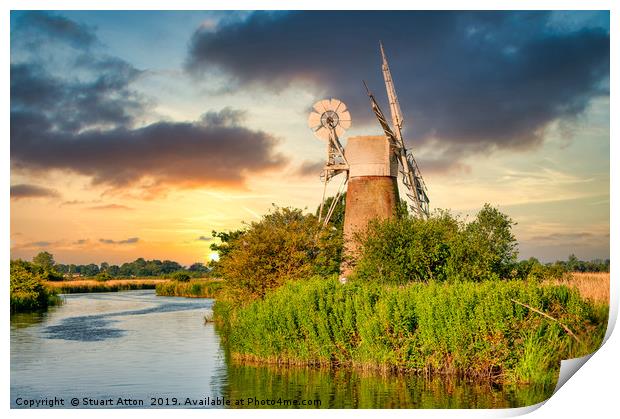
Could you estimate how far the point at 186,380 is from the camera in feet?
52.1

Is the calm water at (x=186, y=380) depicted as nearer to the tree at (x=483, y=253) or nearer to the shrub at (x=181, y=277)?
the tree at (x=483, y=253)

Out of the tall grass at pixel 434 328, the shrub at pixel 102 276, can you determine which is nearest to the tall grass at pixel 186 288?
the shrub at pixel 102 276

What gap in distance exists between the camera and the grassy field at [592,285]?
14.7 meters

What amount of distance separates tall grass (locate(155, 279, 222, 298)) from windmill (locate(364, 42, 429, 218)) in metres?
22.9

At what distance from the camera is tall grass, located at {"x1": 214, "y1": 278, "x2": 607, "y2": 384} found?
14258mm

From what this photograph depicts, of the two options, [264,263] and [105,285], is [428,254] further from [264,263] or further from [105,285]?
[105,285]

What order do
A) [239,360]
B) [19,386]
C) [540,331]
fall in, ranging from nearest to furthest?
[540,331] → [19,386] → [239,360]

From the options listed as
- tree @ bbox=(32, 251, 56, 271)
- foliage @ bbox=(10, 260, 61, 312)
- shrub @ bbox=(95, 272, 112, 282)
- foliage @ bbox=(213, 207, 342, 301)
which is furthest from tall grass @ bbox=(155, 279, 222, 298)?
foliage @ bbox=(213, 207, 342, 301)

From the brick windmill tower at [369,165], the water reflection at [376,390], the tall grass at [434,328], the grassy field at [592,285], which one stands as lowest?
the water reflection at [376,390]

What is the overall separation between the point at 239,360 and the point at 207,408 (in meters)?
4.63

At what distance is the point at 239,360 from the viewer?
18.1 meters

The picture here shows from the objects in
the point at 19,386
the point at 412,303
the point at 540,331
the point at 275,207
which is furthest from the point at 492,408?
the point at 275,207

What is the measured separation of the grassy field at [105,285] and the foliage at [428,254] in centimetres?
2553
